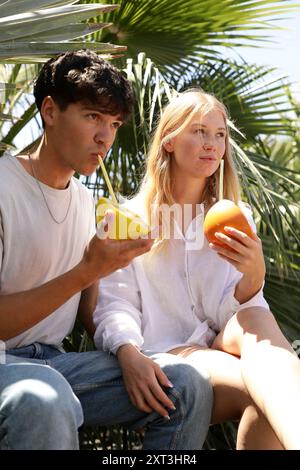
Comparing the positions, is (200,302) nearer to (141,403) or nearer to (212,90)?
(141,403)

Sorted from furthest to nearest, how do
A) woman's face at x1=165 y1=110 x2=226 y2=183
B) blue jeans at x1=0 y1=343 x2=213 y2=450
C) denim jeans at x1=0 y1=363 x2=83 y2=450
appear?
woman's face at x1=165 y1=110 x2=226 y2=183 < blue jeans at x1=0 y1=343 x2=213 y2=450 < denim jeans at x1=0 y1=363 x2=83 y2=450

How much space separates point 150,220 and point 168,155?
0.79 ft

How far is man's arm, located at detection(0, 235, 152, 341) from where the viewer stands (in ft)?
5.10

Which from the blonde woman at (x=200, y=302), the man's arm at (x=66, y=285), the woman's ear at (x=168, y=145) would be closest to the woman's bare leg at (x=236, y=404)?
the blonde woman at (x=200, y=302)

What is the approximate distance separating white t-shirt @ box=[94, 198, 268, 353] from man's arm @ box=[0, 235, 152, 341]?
14.3 inches

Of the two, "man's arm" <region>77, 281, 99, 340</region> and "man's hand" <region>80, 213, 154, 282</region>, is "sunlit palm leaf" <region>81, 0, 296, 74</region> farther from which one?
"man's hand" <region>80, 213, 154, 282</region>

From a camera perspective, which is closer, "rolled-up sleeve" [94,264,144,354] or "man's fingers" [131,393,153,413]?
"man's fingers" [131,393,153,413]

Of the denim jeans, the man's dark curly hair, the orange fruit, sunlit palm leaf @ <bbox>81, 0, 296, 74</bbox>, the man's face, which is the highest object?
sunlit palm leaf @ <bbox>81, 0, 296, 74</bbox>

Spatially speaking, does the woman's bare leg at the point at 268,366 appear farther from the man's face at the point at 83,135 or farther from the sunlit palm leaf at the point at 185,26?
the sunlit palm leaf at the point at 185,26

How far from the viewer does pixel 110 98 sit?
70.7 inches

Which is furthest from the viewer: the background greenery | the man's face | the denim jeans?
the background greenery

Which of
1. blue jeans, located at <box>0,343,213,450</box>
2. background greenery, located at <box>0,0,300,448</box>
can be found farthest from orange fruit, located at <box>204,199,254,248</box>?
background greenery, located at <box>0,0,300,448</box>
